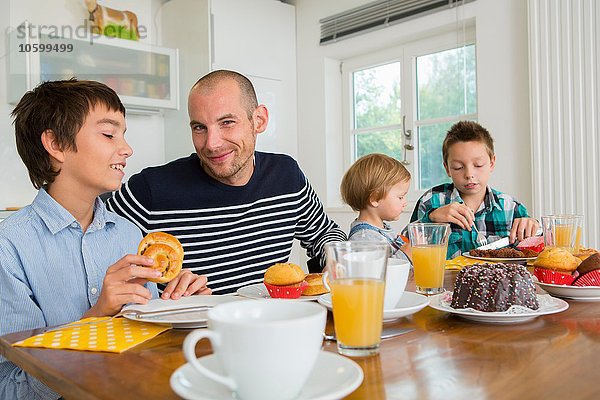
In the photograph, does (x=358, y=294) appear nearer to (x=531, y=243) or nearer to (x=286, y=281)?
(x=286, y=281)

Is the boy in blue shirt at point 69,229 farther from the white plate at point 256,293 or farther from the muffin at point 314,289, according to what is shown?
the muffin at point 314,289

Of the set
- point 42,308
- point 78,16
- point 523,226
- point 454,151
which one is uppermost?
point 78,16

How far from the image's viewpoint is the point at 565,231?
1399 mm

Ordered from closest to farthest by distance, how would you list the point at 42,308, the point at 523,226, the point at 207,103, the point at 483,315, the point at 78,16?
1. the point at 483,315
2. the point at 42,308
3. the point at 207,103
4. the point at 523,226
5. the point at 78,16

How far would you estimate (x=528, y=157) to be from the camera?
326 centimetres

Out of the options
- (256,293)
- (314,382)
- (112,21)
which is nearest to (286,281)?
(256,293)

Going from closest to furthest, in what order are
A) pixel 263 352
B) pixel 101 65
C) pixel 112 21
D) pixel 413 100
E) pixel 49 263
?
pixel 263 352 → pixel 49 263 → pixel 101 65 → pixel 112 21 → pixel 413 100

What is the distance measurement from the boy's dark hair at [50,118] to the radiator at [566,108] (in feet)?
8.36

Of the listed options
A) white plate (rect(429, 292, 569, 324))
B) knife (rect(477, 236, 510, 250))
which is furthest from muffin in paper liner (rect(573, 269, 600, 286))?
knife (rect(477, 236, 510, 250))

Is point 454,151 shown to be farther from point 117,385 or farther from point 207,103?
point 117,385

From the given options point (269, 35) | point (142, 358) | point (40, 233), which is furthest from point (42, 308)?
point (269, 35)

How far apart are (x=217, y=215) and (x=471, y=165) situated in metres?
1.15

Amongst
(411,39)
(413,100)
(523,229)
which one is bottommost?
(523,229)

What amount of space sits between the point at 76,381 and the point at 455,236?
1751mm
